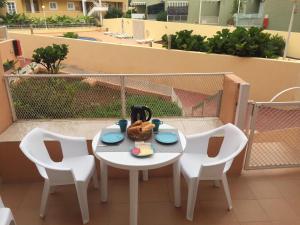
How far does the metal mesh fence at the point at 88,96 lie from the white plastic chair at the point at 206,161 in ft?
2.42

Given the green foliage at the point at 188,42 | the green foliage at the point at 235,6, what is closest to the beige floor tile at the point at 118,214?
the green foliage at the point at 188,42

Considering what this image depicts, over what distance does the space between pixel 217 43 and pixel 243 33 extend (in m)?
0.71

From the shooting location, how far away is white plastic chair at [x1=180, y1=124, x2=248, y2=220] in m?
2.11

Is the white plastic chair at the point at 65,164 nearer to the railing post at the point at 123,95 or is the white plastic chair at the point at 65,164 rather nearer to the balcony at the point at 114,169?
the balcony at the point at 114,169

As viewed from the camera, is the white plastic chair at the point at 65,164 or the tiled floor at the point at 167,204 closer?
the white plastic chair at the point at 65,164

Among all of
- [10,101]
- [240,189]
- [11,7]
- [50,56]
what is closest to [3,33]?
[50,56]

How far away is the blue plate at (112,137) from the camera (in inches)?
80.5

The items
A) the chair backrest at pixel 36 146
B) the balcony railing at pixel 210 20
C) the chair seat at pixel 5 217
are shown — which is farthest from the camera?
the balcony railing at pixel 210 20

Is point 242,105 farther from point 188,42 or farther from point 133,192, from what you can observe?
point 188,42

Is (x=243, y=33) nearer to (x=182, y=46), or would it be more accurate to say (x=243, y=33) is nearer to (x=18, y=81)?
(x=182, y=46)

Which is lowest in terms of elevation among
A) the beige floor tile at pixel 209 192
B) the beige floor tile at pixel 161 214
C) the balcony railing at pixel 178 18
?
the beige floor tile at pixel 161 214

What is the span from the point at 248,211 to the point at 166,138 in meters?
1.10

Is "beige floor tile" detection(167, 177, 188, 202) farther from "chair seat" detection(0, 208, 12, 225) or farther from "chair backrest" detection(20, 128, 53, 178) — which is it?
"chair seat" detection(0, 208, 12, 225)

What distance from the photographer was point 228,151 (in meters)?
2.34
